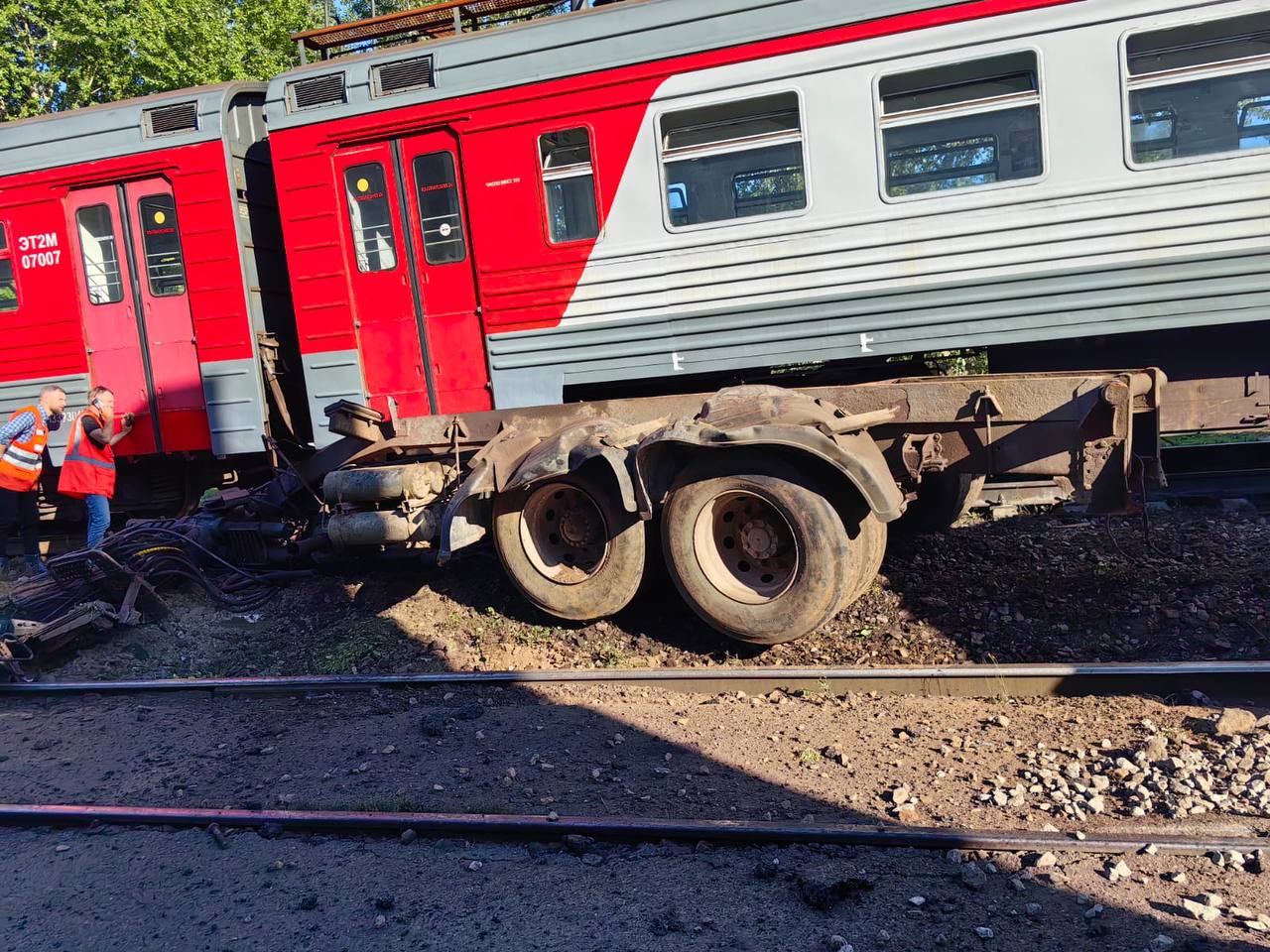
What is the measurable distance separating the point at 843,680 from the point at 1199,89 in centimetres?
427

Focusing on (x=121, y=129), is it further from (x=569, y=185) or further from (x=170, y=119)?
(x=569, y=185)

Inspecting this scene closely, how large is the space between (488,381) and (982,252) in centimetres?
365

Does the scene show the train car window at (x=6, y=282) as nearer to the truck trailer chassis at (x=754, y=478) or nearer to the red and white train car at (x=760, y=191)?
the red and white train car at (x=760, y=191)

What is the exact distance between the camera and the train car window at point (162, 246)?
8.23 m

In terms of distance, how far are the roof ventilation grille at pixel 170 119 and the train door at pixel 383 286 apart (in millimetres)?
1668

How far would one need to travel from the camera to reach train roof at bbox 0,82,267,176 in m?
7.98

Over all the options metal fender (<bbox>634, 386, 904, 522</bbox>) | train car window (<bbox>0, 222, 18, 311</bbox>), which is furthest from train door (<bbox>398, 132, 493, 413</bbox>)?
train car window (<bbox>0, 222, 18, 311</bbox>)

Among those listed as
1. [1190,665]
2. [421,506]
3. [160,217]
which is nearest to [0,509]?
[160,217]

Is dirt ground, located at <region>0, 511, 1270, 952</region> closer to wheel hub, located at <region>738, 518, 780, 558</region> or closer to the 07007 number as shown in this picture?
wheel hub, located at <region>738, 518, 780, 558</region>

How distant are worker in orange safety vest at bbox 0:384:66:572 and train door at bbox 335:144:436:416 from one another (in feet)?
10.7

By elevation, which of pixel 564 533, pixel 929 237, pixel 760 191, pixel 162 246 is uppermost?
pixel 162 246

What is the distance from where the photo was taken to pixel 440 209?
7.26 m

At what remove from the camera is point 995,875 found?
338 cm

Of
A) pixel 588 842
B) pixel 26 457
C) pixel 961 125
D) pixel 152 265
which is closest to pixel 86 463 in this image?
pixel 26 457
